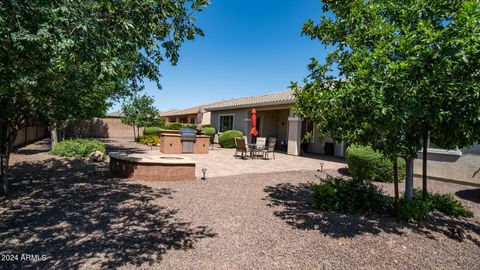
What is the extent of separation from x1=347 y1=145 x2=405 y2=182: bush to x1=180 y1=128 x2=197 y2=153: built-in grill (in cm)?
857

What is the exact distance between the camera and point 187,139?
14.2 m

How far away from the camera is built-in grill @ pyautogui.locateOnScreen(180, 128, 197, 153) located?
46.3 ft

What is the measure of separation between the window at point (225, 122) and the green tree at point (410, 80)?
1709 centimetres

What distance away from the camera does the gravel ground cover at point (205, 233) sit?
10.4 feet

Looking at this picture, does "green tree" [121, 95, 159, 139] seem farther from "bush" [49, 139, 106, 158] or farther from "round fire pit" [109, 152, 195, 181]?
"round fire pit" [109, 152, 195, 181]

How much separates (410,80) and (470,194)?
6360mm

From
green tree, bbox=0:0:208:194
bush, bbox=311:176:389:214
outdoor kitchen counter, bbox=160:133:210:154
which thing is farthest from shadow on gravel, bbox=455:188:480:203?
outdoor kitchen counter, bbox=160:133:210:154

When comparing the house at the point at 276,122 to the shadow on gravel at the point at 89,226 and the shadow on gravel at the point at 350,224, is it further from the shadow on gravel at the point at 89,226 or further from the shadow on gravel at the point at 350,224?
the shadow on gravel at the point at 89,226

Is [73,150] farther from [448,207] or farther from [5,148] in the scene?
[448,207]

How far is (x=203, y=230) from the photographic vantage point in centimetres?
406

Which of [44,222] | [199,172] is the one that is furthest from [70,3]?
[199,172]

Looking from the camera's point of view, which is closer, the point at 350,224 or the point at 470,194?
the point at 350,224

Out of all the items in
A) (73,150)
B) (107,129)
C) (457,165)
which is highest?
(107,129)

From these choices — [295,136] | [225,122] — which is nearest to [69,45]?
[295,136]
